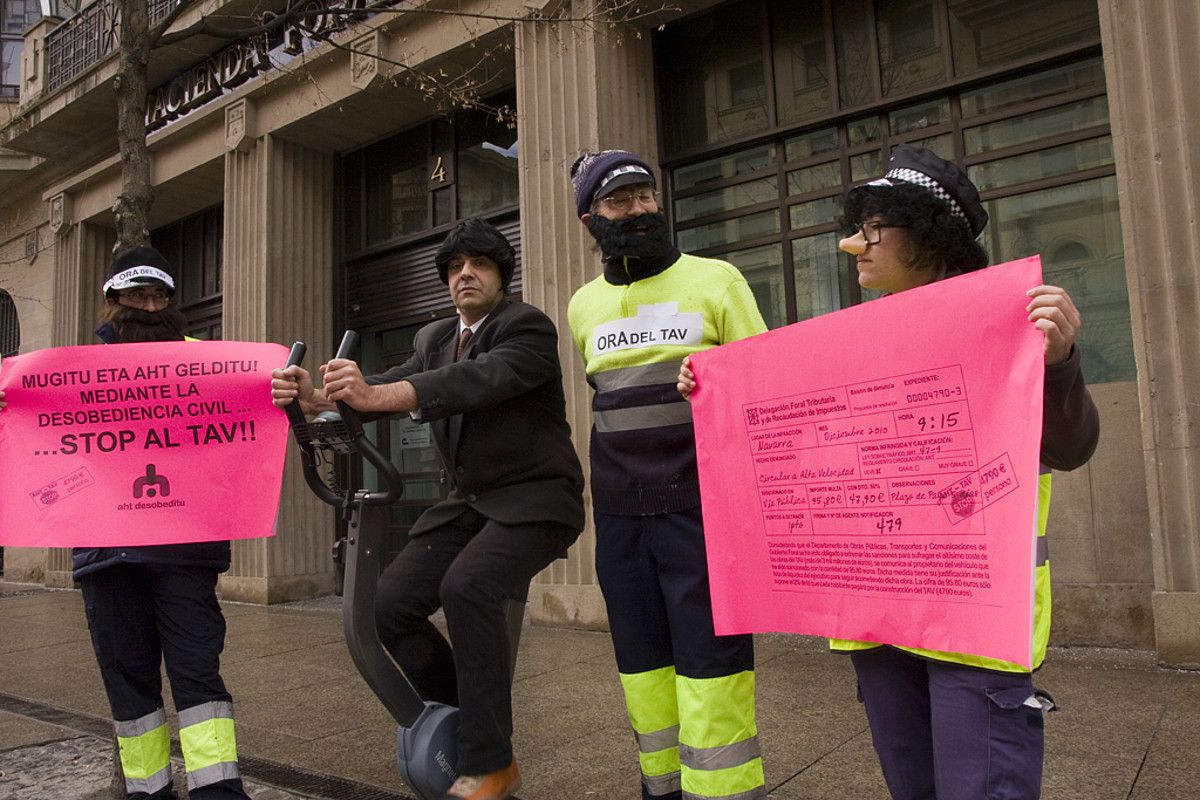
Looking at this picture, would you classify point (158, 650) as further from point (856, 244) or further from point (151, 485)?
point (856, 244)

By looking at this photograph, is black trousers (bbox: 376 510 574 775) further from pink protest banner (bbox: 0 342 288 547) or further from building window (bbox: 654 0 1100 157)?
building window (bbox: 654 0 1100 157)

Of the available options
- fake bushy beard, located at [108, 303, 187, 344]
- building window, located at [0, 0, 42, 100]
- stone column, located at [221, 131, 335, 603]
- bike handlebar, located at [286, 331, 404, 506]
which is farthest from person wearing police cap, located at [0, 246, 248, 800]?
building window, located at [0, 0, 42, 100]

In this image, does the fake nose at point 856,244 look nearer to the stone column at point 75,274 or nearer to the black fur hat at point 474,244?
the black fur hat at point 474,244

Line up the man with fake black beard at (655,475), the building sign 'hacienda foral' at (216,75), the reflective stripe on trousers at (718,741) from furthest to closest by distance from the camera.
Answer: the building sign 'hacienda foral' at (216,75)
the man with fake black beard at (655,475)
the reflective stripe on trousers at (718,741)

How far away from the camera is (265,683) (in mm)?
5934

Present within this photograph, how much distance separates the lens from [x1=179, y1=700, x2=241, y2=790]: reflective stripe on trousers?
3.17m

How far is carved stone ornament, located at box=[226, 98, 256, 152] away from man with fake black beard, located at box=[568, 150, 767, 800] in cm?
871

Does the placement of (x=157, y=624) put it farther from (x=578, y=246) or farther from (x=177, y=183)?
(x=177, y=183)

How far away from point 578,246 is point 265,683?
3905 millimetres

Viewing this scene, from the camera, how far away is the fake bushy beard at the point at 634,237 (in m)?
2.81

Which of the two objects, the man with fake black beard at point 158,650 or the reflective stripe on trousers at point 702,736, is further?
the man with fake black beard at point 158,650

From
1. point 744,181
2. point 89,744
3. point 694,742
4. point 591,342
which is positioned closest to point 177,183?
point 744,181

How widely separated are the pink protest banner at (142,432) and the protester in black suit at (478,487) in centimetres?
28

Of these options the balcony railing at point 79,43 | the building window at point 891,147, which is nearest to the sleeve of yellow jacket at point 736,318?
the building window at point 891,147
